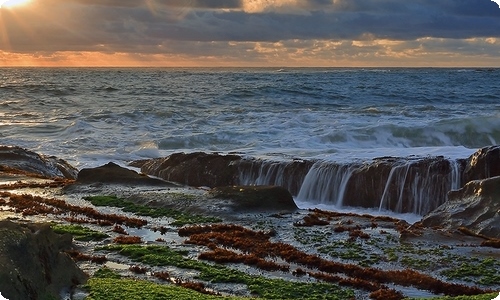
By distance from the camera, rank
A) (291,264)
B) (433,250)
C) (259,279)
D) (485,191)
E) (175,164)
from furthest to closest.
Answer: (175,164)
(485,191)
(433,250)
(291,264)
(259,279)

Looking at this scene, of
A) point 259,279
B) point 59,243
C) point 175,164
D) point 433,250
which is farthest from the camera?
point 175,164

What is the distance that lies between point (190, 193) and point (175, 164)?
8.95 meters

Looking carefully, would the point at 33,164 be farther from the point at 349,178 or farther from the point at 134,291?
the point at 134,291

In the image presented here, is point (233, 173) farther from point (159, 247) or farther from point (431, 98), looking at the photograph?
point (431, 98)

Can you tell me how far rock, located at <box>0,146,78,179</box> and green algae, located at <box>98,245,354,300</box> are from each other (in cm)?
1892

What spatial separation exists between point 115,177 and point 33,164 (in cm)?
866

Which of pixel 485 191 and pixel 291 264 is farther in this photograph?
pixel 485 191

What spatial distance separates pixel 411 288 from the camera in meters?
14.3

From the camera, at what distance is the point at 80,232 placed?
60.4 feet

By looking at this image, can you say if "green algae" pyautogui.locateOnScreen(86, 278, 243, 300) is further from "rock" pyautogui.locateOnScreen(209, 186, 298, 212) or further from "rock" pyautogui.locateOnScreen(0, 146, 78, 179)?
"rock" pyautogui.locateOnScreen(0, 146, 78, 179)

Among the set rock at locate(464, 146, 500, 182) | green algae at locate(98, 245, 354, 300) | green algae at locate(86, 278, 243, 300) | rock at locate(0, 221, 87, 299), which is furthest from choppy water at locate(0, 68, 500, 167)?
rock at locate(0, 221, 87, 299)

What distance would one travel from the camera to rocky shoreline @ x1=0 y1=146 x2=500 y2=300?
12461mm

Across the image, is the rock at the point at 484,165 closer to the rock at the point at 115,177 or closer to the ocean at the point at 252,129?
the ocean at the point at 252,129

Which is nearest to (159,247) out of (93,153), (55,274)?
A: (55,274)
